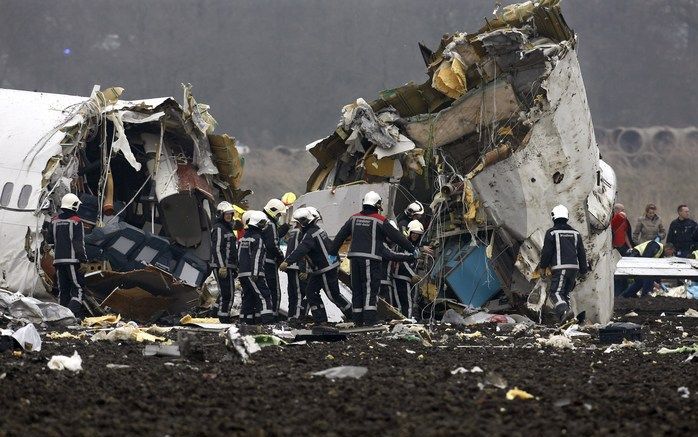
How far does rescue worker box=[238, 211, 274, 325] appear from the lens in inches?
585

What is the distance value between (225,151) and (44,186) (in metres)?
3.02

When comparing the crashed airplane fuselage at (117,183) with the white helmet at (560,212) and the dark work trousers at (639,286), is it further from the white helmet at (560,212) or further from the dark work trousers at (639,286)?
the dark work trousers at (639,286)

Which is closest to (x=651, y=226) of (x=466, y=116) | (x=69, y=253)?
(x=466, y=116)

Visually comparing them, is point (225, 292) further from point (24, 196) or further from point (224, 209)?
point (24, 196)

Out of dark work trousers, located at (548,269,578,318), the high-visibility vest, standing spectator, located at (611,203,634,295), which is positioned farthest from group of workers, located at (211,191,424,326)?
the high-visibility vest

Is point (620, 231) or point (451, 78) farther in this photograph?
point (620, 231)

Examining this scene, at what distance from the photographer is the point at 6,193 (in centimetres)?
1531

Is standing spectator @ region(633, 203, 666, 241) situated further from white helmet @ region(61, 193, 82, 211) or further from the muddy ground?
the muddy ground

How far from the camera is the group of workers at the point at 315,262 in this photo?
13.8m

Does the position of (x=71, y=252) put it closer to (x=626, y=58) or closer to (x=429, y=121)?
(x=429, y=121)

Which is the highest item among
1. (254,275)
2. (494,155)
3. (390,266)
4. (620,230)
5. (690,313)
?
(494,155)

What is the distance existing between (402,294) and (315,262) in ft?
4.09

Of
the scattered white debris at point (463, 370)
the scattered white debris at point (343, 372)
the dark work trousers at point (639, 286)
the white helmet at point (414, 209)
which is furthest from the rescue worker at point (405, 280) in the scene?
the dark work trousers at point (639, 286)

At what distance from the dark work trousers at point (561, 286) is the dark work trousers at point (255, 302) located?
11.8 ft
